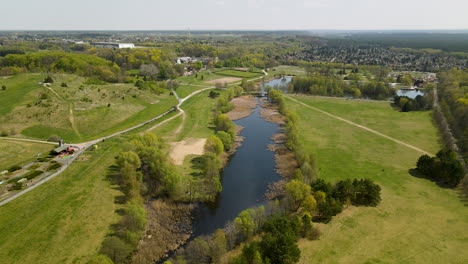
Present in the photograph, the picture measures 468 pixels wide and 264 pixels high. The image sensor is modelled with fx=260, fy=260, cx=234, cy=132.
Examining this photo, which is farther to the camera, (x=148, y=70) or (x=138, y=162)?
(x=148, y=70)

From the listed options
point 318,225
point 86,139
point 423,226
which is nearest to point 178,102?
point 86,139

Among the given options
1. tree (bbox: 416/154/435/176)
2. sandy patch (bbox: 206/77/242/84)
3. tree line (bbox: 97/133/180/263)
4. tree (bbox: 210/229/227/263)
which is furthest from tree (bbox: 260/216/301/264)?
sandy patch (bbox: 206/77/242/84)

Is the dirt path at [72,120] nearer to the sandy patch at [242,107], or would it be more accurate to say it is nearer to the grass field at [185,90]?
the grass field at [185,90]

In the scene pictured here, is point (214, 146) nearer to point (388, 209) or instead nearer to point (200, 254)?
point (200, 254)

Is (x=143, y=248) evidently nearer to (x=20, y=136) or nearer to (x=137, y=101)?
(x=20, y=136)

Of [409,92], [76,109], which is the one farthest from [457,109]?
[76,109]

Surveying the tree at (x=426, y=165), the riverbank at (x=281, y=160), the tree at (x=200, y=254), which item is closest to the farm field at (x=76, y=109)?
the riverbank at (x=281, y=160)
